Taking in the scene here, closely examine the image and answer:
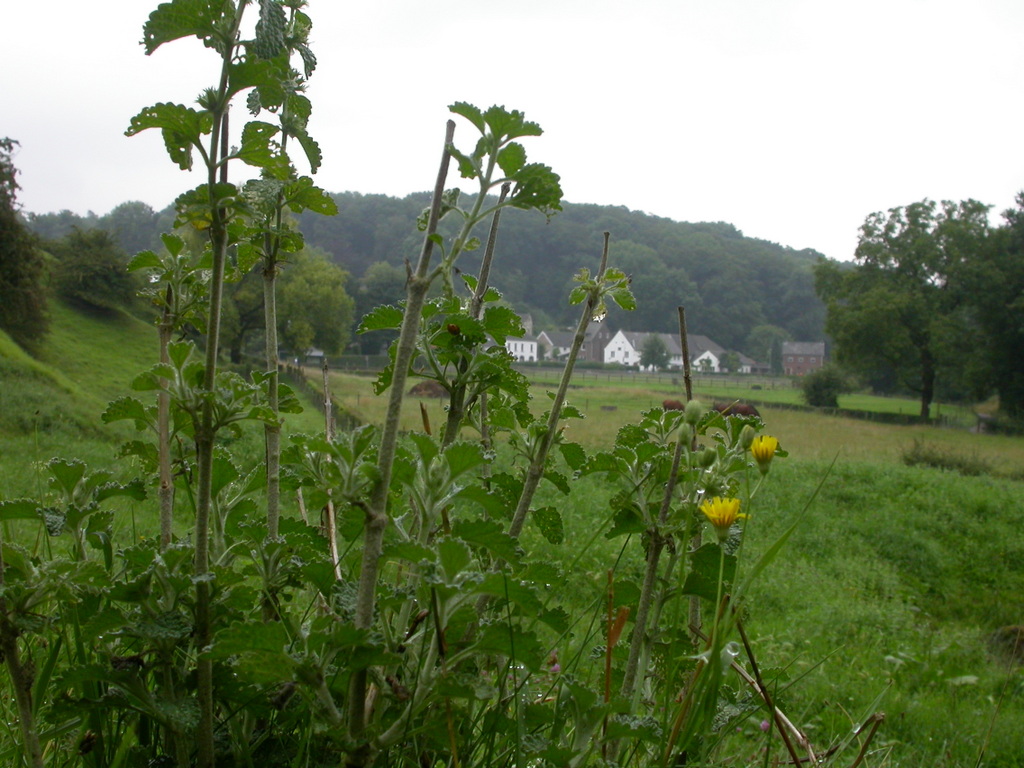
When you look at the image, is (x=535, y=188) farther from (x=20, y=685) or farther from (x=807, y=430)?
(x=807, y=430)

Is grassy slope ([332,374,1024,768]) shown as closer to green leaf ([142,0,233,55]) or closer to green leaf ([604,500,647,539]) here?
green leaf ([604,500,647,539])

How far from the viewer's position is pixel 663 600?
1.20m

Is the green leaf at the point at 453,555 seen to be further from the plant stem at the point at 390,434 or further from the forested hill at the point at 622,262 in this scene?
the forested hill at the point at 622,262

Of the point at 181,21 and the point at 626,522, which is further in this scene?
the point at 626,522

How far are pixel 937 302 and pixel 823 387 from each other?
7.71m

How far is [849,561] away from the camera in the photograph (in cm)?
1106

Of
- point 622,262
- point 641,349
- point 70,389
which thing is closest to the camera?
point 70,389

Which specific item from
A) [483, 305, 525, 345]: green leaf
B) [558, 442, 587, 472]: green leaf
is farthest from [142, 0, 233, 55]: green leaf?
[558, 442, 587, 472]: green leaf

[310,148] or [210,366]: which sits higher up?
[310,148]

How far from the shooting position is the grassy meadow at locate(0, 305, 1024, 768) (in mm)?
5677

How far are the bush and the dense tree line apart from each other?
1.68 meters

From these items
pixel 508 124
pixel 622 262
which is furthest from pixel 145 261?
pixel 622 262

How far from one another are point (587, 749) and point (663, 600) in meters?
0.32

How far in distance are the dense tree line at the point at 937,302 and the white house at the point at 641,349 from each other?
72.8 feet
